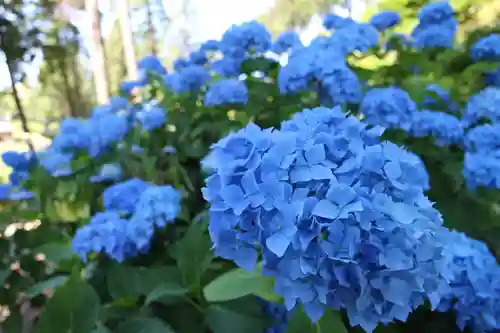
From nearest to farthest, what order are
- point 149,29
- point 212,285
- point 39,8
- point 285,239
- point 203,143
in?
1. point 285,239
2. point 212,285
3. point 203,143
4. point 39,8
5. point 149,29

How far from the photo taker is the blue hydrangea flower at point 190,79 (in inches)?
59.2

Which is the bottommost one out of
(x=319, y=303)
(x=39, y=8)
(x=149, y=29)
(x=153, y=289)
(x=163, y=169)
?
(x=149, y=29)

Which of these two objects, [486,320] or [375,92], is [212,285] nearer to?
[486,320]

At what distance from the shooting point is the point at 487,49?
1365 millimetres

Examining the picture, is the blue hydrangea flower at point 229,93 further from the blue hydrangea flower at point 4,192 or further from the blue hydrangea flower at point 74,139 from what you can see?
the blue hydrangea flower at point 4,192

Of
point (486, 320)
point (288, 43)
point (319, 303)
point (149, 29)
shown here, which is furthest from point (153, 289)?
point (149, 29)

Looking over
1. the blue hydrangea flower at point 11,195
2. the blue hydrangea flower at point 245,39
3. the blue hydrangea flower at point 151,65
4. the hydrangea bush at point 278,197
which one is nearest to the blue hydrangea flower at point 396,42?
the hydrangea bush at point 278,197

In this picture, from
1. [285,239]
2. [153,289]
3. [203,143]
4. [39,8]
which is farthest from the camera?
[39,8]

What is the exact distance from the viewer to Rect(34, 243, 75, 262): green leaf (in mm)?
1153

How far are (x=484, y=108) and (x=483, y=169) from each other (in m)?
0.20

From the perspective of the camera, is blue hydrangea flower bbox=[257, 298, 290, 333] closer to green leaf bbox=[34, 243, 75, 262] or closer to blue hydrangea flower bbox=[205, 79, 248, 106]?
green leaf bbox=[34, 243, 75, 262]

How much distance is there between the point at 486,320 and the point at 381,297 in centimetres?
40

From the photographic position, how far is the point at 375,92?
115 cm

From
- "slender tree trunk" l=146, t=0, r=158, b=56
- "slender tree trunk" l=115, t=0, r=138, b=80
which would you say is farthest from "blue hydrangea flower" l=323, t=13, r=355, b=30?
"slender tree trunk" l=146, t=0, r=158, b=56
